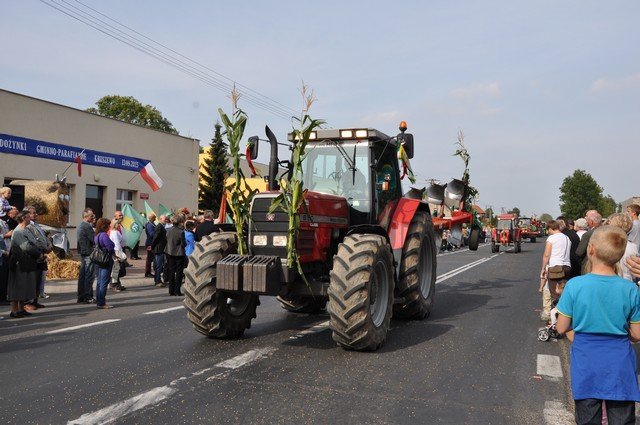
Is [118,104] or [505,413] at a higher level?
[118,104]

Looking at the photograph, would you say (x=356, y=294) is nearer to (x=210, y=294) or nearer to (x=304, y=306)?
(x=210, y=294)

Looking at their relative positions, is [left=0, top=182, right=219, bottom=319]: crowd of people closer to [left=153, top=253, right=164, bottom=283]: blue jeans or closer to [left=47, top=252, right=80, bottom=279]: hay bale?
[left=153, top=253, right=164, bottom=283]: blue jeans

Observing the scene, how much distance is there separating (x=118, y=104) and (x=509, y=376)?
56222 millimetres

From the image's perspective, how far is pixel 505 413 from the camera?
451 cm

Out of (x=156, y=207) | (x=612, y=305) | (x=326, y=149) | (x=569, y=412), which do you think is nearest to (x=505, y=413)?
(x=569, y=412)

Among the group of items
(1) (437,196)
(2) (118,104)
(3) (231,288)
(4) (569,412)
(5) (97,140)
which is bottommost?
(4) (569,412)

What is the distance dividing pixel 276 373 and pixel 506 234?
32.5 metres

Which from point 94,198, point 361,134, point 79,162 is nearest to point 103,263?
point 361,134

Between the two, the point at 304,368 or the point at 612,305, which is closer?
the point at 612,305

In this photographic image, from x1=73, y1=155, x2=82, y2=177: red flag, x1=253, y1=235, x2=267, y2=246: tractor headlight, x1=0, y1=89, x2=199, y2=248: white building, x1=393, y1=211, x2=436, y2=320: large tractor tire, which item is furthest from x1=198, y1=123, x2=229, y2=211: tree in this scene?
x1=253, y1=235, x2=267, y2=246: tractor headlight

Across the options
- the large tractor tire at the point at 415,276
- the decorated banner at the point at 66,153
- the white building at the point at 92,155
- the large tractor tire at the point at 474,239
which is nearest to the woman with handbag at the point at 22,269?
the large tractor tire at the point at 415,276

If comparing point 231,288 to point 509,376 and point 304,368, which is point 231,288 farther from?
point 509,376

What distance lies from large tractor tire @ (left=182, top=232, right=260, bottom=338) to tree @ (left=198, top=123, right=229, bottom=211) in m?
31.9

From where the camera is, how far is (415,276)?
8.17m
